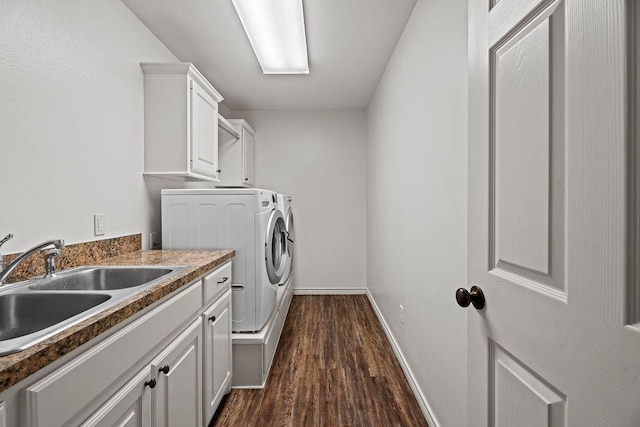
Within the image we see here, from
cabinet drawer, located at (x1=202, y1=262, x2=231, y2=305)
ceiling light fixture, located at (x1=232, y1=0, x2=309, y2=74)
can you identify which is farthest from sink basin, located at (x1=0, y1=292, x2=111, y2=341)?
ceiling light fixture, located at (x1=232, y1=0, x2=309, y2=74)

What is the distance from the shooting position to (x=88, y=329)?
0.83 meters

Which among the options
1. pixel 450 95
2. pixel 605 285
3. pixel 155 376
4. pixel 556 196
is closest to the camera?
pixel 605 285

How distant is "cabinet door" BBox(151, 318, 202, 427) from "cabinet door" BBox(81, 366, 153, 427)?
0.16ft

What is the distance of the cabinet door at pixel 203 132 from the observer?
247 centimetres

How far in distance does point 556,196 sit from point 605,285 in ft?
0.59

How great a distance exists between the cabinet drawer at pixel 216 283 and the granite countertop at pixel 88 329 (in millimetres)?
64

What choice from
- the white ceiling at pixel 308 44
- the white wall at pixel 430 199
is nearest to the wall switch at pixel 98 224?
the white ceiling at pixel 308 44

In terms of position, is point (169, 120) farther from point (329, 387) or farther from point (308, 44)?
point (329, 387)

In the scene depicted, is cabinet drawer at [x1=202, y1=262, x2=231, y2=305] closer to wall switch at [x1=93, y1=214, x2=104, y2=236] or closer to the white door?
wall switch at [x1=93, y1=214, x2=104, y2=236]

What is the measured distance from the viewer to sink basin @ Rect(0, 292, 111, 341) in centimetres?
117

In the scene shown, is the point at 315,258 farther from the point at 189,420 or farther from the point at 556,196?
the point at 556,196

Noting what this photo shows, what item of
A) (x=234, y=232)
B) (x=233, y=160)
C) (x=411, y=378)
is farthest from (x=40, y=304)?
(x=233, y=160)

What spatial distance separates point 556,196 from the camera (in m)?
0.63

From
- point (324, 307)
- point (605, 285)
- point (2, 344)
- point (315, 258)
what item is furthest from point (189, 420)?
point (315, 258)
